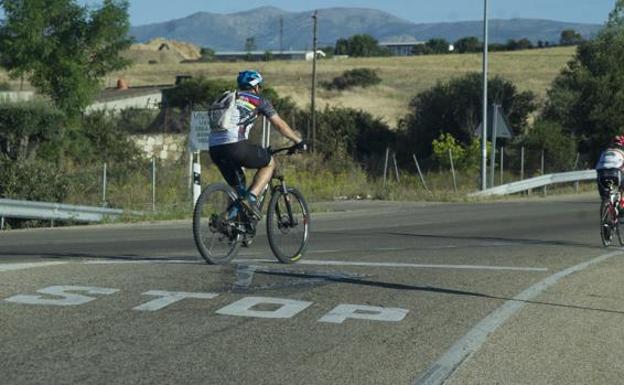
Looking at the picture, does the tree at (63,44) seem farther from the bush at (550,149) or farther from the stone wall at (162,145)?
the bush at (550,149)

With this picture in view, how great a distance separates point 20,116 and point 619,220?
65.9ft

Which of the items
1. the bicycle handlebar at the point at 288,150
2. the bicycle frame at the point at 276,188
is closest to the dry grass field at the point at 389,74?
the bicycle frame at the point at 276,188

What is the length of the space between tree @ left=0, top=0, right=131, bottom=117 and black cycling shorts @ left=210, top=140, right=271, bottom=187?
23.9 metres

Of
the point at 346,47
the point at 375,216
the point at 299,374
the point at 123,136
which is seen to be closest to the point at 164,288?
the point at 299,374

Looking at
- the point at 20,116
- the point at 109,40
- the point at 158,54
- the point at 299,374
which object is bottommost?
the point at 299,374

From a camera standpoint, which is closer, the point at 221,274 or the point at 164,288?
the point at 164,288

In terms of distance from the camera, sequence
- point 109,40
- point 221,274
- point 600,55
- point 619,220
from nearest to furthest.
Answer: point 221,274, point 619,220, point 109,40, point 600,55

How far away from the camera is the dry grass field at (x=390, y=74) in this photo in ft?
249

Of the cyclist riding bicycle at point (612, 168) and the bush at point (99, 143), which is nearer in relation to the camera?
the cyclist riding bicycle at point (612, 168)

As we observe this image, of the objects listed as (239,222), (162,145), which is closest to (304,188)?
(162,145)

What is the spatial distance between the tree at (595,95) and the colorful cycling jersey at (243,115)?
1571 inches

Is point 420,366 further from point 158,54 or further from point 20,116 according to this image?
point 158,54

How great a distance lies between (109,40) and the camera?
112 ft

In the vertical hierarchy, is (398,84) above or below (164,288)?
above
